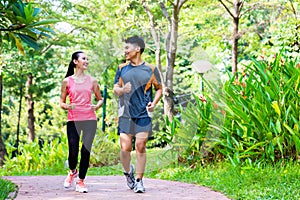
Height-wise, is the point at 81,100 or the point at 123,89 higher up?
the point at 123,89

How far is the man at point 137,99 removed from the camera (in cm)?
529

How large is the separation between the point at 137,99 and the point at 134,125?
10.8 inches

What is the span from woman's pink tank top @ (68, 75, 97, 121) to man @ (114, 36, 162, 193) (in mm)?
335

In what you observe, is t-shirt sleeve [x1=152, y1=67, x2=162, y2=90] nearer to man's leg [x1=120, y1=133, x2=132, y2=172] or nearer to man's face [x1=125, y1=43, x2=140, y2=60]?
man's face [x1=125, y1=43, x2=140, y2=60]

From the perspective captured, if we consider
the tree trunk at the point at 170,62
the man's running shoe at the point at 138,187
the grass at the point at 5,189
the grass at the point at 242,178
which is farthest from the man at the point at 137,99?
the tree trunk at the point at 170,62

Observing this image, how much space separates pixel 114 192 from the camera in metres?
5.39

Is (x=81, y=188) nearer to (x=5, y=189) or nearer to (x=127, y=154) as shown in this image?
(x=127, y=154)

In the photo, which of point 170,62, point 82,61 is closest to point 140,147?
point 82,61

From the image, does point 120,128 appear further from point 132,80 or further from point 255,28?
point 255,28

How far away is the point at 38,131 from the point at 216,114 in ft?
73.8

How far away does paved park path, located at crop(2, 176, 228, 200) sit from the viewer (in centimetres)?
498

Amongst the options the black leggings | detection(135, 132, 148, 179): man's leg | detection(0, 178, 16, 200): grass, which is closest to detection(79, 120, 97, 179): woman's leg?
the black leggings

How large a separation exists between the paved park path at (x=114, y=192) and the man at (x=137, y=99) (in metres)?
0.25

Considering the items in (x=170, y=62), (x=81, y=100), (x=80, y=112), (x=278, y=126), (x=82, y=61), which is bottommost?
(x=278, y=126)
